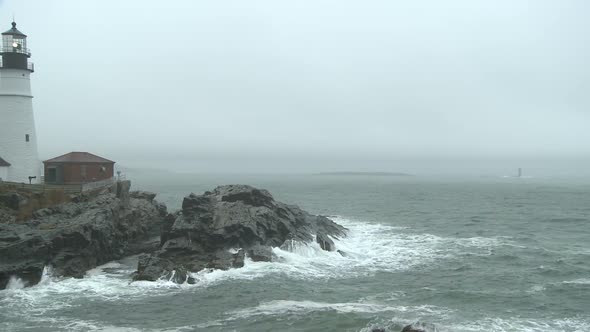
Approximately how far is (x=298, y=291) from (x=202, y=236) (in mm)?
9249

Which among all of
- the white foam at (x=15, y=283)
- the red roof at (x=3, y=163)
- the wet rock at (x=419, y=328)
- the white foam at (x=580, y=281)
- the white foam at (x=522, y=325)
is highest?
the red roof at (x=3, y=163)

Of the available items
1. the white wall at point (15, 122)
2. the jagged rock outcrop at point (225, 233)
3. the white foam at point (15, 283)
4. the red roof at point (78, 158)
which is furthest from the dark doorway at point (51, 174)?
the white foam at point (15, 283)

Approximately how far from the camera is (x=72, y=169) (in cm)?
4631

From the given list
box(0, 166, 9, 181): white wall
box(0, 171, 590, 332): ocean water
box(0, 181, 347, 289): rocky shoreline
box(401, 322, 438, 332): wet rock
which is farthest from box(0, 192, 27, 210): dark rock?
box(401, 322, 438, 332): wet rock

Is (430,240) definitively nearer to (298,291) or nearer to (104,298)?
(298,291)

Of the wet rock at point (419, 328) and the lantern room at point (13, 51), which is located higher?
the lantern room at point (13, 51)

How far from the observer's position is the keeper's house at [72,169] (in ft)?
152

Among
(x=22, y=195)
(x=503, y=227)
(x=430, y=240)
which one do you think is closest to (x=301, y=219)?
(x=430, y=240)

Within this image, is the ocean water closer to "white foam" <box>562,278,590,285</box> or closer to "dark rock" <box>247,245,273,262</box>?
"white foam" <box>562,278,590,285</box>

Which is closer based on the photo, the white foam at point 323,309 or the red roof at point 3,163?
the white foam at point 323,309

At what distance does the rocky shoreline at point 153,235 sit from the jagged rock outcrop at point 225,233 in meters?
0.05

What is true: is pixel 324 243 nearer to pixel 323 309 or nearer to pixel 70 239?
pixel 323 309

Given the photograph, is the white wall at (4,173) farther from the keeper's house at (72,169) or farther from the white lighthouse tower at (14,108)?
the keeper's house at (72,169)

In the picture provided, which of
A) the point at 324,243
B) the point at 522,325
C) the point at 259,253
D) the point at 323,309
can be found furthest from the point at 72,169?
the point at 522,325
